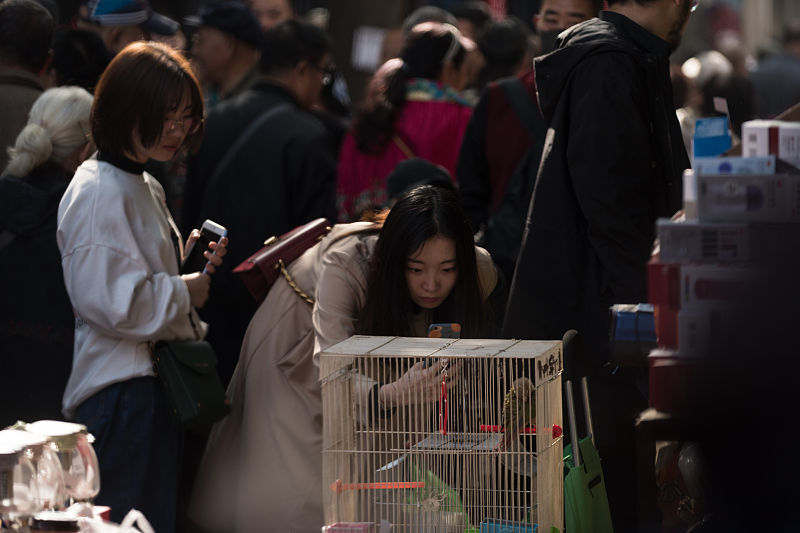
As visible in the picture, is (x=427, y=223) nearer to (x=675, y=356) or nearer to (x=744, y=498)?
(x=675, y=356)

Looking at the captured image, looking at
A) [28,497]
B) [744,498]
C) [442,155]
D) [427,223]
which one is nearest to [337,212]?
[442,155]

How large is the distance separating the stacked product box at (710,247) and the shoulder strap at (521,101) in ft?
7.08

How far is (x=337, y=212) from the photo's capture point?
212 inches

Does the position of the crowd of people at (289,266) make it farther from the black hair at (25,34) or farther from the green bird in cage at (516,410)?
the green bird in cage at (516,410)

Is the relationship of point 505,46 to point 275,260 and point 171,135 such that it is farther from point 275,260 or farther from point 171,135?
point 171,135

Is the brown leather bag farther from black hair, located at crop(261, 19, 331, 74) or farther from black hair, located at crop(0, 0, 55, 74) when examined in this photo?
black hair, located at crop(261, 19, 331, 74)

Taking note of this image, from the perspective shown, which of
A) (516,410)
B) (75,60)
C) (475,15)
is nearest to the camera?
(516,410)

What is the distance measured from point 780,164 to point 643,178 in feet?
2.80

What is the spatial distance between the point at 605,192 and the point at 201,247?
1289 mm

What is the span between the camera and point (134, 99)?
364 cm

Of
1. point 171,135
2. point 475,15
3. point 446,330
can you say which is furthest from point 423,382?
point 475,15

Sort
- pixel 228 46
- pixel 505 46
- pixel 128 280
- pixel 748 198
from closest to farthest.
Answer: pixel 748 198, pixel 128 280, pixel 228 46, pixel 505 46

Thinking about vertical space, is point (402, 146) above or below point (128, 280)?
above

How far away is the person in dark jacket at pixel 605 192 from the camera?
131 inches
